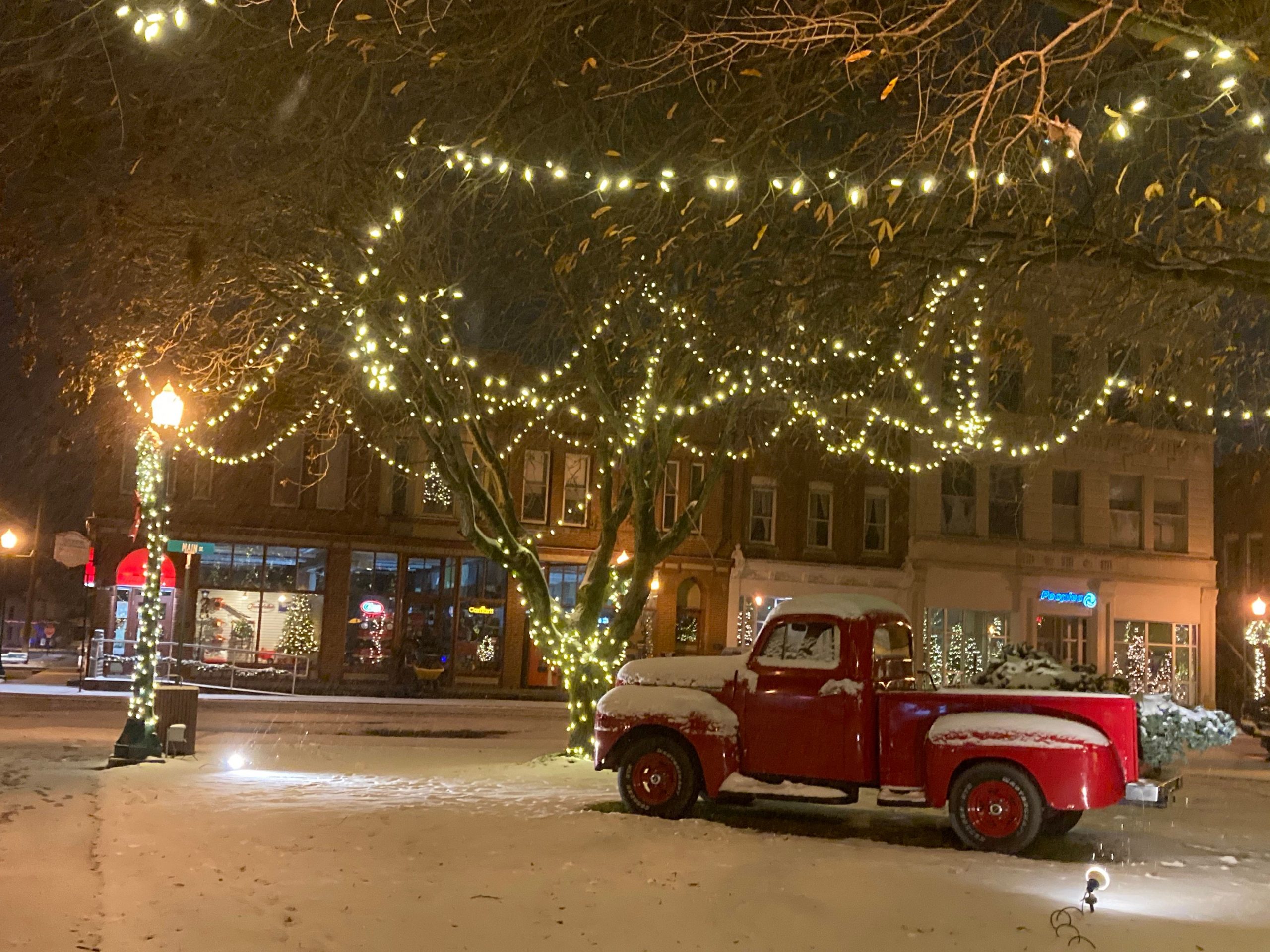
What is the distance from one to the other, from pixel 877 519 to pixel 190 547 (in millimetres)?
21017

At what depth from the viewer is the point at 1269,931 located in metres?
7.38

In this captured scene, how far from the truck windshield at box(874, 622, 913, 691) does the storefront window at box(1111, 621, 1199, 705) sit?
93.3ft

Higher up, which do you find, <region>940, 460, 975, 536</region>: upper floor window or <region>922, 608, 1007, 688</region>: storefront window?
<region>940, 460, 975, 536</region>: upper floor window

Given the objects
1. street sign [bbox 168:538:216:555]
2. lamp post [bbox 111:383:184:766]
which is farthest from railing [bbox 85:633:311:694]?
lamp post [bbox 111:383:184:766]

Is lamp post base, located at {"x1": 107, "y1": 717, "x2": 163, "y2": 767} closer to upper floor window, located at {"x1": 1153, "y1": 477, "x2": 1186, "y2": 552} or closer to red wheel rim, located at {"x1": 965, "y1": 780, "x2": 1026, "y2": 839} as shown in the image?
red wheel rim, located at {"x1": 965, "y1": 780, "x2": 1026, "y2": 839}

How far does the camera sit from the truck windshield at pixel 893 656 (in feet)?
38.0

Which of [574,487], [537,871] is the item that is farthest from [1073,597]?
[537,871]

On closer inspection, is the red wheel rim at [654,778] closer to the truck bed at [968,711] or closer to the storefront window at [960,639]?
the truck bed at [968,711]

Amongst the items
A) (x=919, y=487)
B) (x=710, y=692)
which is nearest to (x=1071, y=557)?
(x=919, y=487)

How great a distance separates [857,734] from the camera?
36.3 feet

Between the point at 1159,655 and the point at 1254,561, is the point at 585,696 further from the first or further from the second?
the point at 1254,561

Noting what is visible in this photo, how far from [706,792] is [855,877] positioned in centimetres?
322

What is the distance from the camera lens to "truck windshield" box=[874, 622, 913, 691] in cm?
1157

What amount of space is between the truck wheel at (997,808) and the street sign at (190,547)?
2725cm
